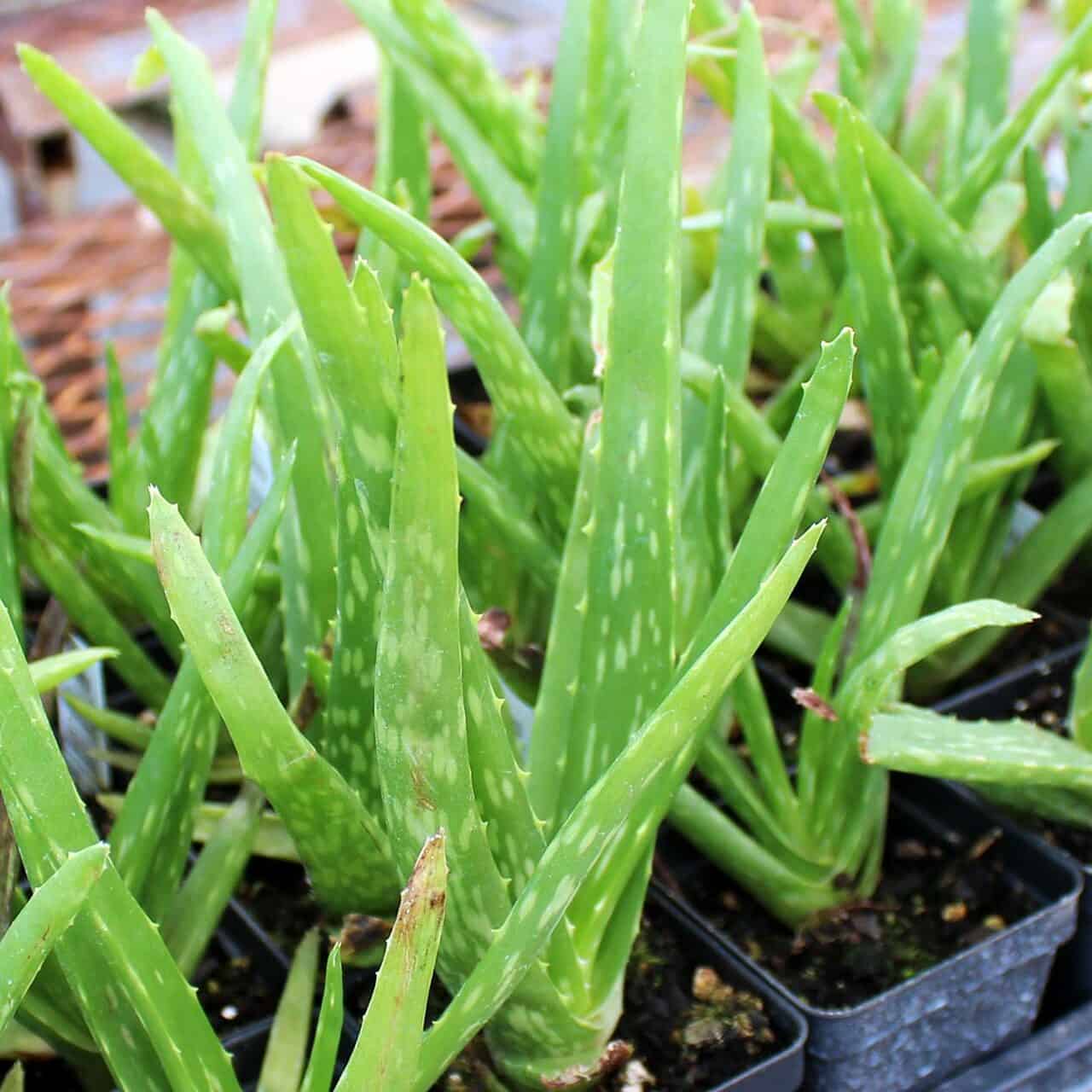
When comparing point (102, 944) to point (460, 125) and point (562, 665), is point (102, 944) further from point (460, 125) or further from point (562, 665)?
point (460, 125)

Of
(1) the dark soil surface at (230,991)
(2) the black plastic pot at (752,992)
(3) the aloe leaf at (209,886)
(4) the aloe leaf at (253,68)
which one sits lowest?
(1) the dark soil surface at (230,991)

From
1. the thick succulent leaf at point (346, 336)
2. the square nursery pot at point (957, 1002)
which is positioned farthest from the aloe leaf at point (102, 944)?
the square nursery pot at point (957, 1002)

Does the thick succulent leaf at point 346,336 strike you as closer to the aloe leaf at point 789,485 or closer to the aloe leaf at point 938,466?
the aloe leaf at point 789,485

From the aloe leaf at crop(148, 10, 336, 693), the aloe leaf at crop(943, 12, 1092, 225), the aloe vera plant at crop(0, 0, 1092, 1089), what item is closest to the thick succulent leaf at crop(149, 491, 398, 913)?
the aloe vera plant at crop(0, 0, 1092, 1089)

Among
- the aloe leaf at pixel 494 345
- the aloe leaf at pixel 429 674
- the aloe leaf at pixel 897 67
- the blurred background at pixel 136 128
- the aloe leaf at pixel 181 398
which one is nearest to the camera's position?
the aloe leaf at pixel 429 674

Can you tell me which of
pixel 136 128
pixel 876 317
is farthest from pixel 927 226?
pixel 136 128
